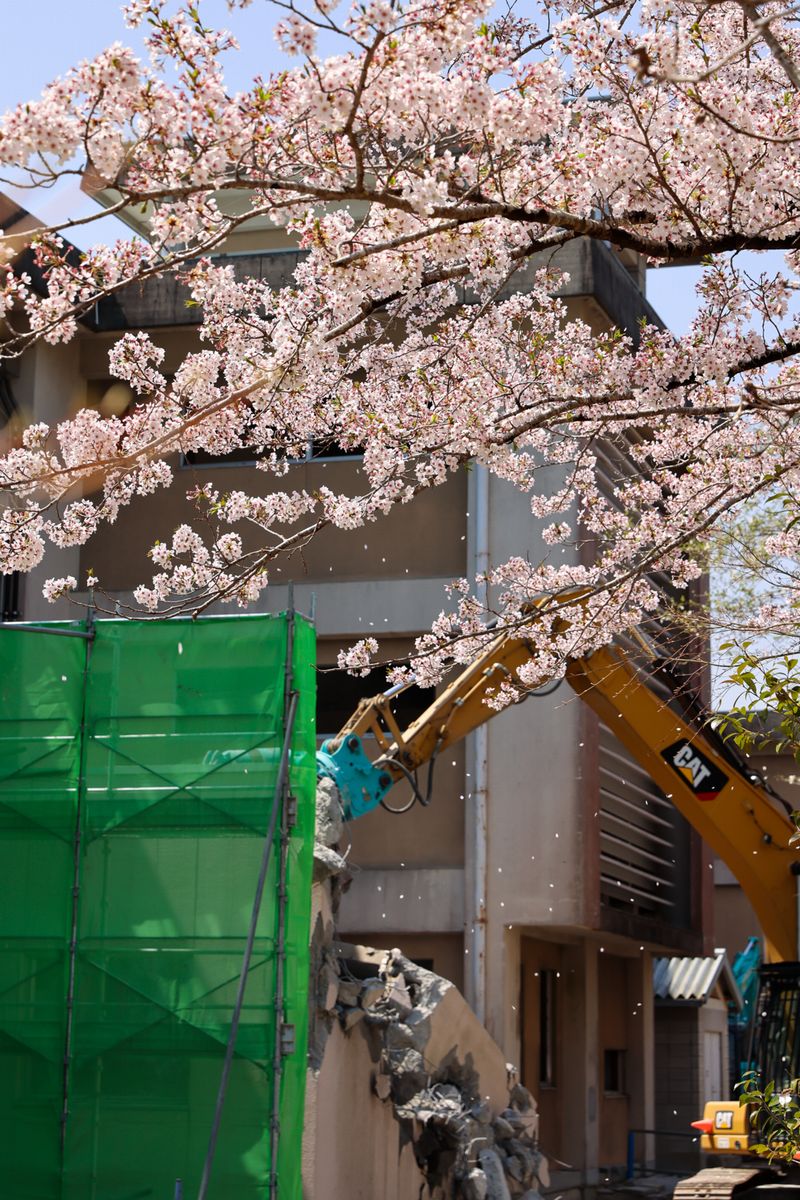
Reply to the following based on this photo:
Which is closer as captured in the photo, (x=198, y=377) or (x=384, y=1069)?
(x=198, y=377)

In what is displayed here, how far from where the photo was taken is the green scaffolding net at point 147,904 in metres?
9.50

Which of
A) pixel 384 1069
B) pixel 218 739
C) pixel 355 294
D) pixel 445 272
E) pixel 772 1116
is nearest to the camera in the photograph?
pixel 355 294

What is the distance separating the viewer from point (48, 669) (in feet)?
33.9

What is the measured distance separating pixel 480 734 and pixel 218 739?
5551 mm

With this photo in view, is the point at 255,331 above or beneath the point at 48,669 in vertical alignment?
above

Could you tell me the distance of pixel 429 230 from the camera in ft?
17.2

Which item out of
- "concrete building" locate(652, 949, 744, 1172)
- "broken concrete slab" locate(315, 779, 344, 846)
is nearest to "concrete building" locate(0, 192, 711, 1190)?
"broken concrete slab" locate(315, 779, 344, 846)

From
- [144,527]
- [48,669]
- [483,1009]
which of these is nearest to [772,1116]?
[48,669]

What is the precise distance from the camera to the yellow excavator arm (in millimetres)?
12156

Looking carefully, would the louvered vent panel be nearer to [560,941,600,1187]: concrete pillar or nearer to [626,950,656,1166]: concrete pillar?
[560,941,600,1187]: concrete pillar

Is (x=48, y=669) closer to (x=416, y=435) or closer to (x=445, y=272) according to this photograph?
(x=416, y=435)

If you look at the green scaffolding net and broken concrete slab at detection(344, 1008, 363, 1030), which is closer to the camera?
the green scaffolding net

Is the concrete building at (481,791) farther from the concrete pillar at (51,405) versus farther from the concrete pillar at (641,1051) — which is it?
the concrete pillar at (641,1051)

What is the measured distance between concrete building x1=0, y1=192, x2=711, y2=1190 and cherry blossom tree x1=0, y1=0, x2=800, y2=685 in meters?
6.41
